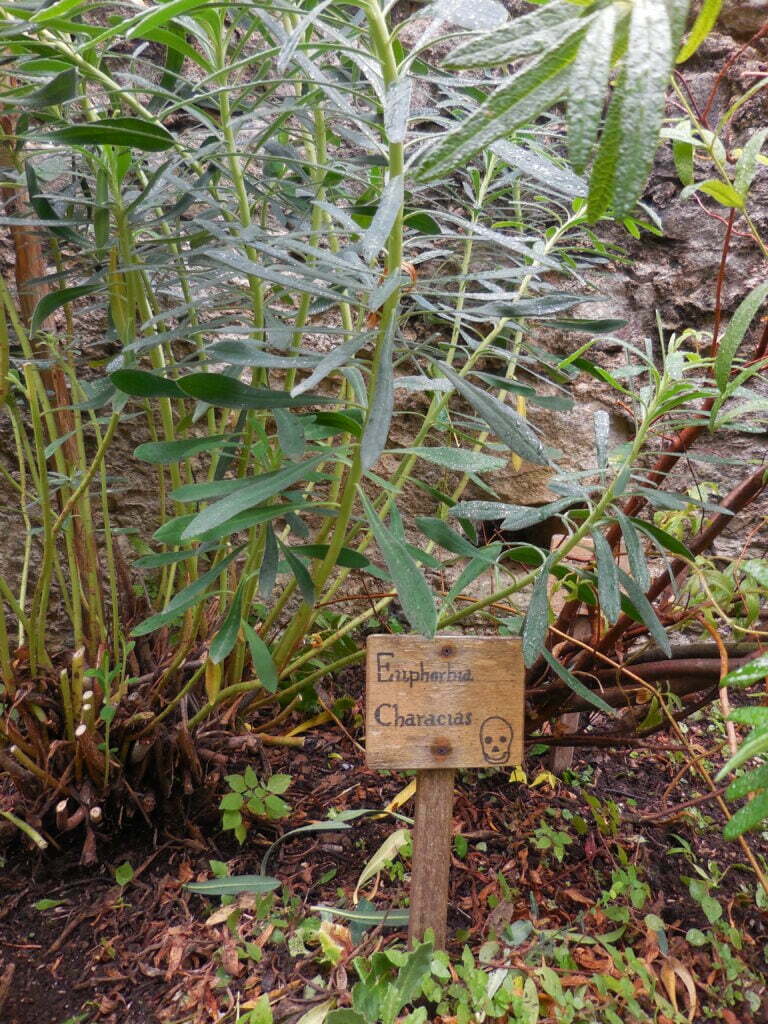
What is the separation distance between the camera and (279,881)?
36.6 inches

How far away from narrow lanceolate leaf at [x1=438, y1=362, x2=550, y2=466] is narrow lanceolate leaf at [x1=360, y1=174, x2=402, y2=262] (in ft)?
0.55

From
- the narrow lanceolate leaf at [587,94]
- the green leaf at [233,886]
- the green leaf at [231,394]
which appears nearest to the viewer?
the narrow lanceolate leaf at [587,94]

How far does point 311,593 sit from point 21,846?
25.1 inches

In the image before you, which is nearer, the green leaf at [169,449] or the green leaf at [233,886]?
the green leaf at [169,449]

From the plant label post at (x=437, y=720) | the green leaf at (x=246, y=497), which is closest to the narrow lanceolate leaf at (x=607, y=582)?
the plant label post at (x=437, y=720)

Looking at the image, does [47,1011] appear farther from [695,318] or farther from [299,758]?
[695,318]

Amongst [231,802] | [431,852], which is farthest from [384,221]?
[231,802]

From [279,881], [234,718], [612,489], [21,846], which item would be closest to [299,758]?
[234,718]

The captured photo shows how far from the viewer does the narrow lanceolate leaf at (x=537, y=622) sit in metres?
0.75

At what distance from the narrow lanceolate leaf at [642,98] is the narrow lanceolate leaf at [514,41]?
0.04 metres

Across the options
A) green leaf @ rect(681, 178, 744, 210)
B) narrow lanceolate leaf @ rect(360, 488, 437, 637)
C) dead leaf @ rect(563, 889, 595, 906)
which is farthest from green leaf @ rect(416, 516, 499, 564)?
dead leaf @ rect(563, 889, 595, 906)

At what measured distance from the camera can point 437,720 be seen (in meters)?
0.78

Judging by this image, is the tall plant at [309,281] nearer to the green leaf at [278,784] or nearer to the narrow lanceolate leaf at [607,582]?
the narrow lanceolate leaf at [607,582]

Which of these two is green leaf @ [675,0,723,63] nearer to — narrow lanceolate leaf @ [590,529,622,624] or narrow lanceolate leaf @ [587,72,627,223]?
narrow lanceolate leaf @ [587,72,627,223]
